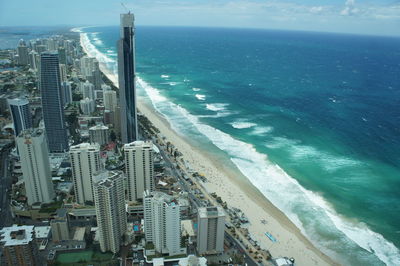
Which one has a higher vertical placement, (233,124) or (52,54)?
(52,54)

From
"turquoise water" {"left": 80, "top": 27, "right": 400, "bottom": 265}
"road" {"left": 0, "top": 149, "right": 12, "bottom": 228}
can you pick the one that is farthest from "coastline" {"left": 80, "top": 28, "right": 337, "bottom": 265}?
"road" {"left": 0, "top": 149, "right": 12, "bottom": 228}

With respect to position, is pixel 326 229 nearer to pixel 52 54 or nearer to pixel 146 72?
pixel 52 54

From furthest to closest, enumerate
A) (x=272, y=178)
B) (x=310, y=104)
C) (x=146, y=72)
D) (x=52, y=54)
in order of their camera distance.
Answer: (x=146, y=72) → (x=310, y=104) → (x=52, y=54) → (x=272, y=178)

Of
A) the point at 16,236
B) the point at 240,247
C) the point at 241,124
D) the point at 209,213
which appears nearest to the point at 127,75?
the point at 241,124

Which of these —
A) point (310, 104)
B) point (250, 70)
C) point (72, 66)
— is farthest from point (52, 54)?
point (250, 70)

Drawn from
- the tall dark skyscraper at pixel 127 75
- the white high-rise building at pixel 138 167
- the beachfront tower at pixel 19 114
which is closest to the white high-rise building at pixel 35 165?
the white high-rise building at pixel 138 167

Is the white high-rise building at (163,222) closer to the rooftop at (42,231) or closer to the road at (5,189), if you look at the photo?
the rooftop at (42,231)

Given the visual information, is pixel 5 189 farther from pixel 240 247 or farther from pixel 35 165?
pixel 240 247
